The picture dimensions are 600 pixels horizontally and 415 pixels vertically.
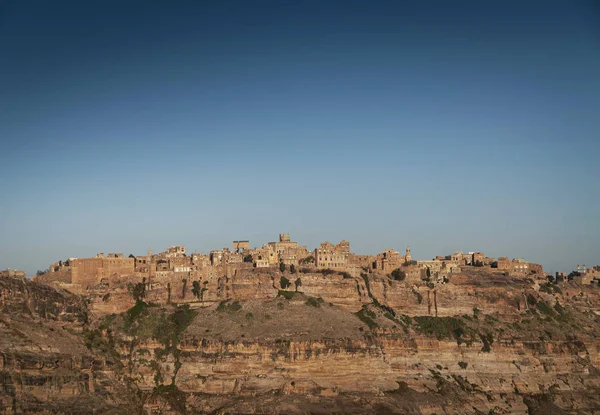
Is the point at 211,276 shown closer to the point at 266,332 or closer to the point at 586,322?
the point at 266,332

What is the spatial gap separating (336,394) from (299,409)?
4705 millimetres

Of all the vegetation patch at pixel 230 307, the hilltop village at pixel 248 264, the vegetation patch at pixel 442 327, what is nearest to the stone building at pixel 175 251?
the hilltop village at pixel 248 264

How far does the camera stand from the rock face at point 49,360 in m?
66.8

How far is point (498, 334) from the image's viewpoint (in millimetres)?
84000

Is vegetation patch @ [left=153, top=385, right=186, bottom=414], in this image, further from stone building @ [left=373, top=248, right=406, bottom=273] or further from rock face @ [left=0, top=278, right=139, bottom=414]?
stone building @ [left=373, top=248, right=406, bottom=273]

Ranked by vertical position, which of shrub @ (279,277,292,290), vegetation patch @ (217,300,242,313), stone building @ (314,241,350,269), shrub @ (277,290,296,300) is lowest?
vegetation patch @ (217,300,242,313)

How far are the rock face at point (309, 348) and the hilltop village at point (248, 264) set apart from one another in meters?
1.93

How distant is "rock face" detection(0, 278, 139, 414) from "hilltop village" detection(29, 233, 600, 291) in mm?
4349

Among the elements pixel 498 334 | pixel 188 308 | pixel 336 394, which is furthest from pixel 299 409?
pixel 498 334

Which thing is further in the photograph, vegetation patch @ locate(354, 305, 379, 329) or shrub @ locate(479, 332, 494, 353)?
shrub @ locate(479, 332, 494, 353)

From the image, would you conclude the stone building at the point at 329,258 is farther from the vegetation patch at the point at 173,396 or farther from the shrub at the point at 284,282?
the vegetation patch at the point at 173,396

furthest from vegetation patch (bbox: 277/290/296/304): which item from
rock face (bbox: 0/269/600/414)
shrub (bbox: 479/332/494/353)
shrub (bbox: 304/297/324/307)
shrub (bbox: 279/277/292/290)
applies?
shrub (bbox: 479/332/494/353)

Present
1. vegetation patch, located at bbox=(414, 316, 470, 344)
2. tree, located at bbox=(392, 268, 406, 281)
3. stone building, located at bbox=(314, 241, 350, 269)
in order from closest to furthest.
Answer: vegetation patch, located at bbox=(414, 316, 470, 344)
stone building, located at bbox=(314, 241, 350, 269)
tree, located at bbox=(392, 268, 406, 281)

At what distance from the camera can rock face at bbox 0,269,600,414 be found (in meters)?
71.4
